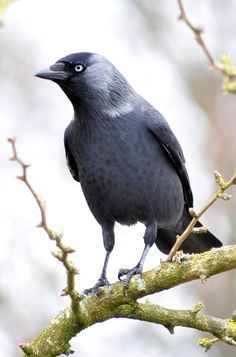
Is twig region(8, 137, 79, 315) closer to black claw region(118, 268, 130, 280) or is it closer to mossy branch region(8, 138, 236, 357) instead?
mossy branch region(8, 138, 236, 357)

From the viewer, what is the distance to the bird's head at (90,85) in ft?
21.4

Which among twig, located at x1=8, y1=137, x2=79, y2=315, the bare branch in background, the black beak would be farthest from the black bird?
the bare branch in background

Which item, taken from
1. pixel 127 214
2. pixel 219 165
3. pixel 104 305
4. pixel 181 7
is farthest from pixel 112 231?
pixel 219 165

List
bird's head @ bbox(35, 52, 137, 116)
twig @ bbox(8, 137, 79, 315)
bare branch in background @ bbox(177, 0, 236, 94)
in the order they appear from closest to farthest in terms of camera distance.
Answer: twig @ bbox(8, 137, 79, 315), bare branch in background @ bbox(177, 0, 236, 94), bird's head @ bbox(35, 52, 137, 116)

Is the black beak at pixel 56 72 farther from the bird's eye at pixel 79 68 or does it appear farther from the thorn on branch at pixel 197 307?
the thorn on branch at pixel 197 307

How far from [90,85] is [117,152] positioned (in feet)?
2.19

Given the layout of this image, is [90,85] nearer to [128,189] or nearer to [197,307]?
[128,189]

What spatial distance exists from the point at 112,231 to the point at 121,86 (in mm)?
1152

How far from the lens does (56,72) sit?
6.44m

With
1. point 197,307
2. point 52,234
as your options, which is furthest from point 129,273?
point 52,234

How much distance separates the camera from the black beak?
6.35 meters

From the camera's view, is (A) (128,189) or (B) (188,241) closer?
(A) (128,189)

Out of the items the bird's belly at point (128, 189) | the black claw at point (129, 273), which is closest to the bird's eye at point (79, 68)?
the bird's belly at point (128, 189)

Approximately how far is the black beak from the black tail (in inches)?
62.2
